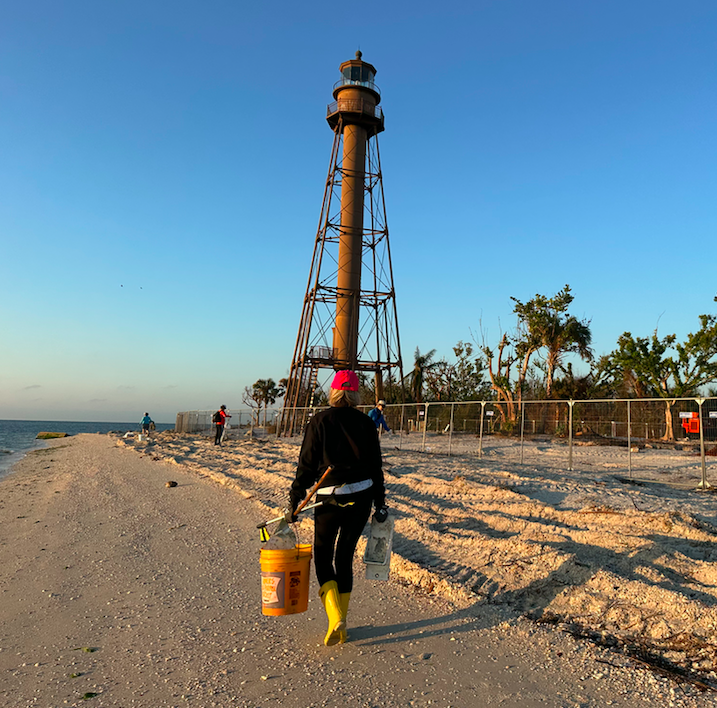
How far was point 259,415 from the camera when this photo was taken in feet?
110

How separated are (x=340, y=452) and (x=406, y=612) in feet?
5.71

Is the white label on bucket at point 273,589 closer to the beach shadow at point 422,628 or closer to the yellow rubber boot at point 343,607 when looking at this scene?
the yellow rubber boot at point 343,607

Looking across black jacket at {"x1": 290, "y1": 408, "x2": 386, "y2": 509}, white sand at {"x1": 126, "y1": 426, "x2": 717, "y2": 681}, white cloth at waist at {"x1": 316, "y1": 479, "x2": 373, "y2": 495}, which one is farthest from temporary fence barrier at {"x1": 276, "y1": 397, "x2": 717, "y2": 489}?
white cloth at waist at {"x1": 316, "y1": 479, "x2": 373, "y2": 495}

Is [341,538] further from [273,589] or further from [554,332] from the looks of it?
[554,332]

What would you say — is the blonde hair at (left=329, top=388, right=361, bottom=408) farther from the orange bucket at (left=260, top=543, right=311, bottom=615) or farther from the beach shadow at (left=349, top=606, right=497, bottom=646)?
the beach shadow at (left=349, top=606, right=497, bottom=646)

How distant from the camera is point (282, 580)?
402 centimetres

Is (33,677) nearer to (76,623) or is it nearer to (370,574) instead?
(76,623)

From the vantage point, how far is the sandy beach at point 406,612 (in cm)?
347

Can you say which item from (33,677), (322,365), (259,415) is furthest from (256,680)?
(259,415)

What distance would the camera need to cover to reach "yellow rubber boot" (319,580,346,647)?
407cm

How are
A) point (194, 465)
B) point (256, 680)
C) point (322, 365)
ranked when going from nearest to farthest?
point (256, 680) < point (194, 465) < point (322, 365)

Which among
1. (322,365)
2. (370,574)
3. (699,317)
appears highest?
(699,317)

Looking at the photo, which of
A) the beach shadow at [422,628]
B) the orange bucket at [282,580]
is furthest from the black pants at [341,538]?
the beach shadow at [422,628]

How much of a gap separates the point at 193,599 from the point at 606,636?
138 inches
